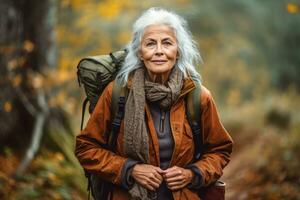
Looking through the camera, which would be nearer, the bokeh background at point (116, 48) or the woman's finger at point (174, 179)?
the woman's finger at point (174, 179)

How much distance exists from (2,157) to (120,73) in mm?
3512

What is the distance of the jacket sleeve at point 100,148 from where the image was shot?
3965 millimetres

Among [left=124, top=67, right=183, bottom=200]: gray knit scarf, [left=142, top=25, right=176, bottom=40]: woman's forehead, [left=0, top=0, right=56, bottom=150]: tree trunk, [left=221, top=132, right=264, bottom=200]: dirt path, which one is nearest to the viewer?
[left=124, top=67, right=183, bottom=200]: gray knit scarf

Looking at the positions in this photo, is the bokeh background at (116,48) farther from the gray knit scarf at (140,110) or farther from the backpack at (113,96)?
the gray knit scarf at (140,110)

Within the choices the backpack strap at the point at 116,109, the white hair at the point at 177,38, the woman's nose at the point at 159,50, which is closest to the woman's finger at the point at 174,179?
the backpack strap at the point at 116,109

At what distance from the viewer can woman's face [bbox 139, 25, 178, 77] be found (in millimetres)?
3971

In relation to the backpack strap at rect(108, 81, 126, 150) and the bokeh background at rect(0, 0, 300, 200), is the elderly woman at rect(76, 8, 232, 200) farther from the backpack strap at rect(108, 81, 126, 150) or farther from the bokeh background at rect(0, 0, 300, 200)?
the bokeh background at rect(0, 0, 300, 200)

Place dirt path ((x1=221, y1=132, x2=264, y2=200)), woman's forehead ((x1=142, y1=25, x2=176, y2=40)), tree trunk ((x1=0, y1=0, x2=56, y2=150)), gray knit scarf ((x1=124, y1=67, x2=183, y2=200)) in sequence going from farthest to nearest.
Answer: dirt path ((x1=221, y1=132, x2=264, y2=200)), tree trunk ((x1=0, y1=0, x2=56, y2=150)), woman's forehead ((x1=142, y1=25, x2=176, y2=40)), gray knit scarf ((x1=124, y1=67, x2=183, y2=200))

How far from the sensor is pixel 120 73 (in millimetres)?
4145

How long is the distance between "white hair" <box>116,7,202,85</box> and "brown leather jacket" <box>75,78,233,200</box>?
14cm

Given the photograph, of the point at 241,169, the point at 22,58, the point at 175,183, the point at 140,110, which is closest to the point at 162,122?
the point at 140,110

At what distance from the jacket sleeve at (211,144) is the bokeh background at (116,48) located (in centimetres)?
315

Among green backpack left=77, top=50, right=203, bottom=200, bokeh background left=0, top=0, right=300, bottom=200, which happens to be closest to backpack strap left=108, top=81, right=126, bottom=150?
green backpack left=77, top=50, right=203, bottom=200

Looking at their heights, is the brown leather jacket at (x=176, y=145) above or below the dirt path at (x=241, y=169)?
above
